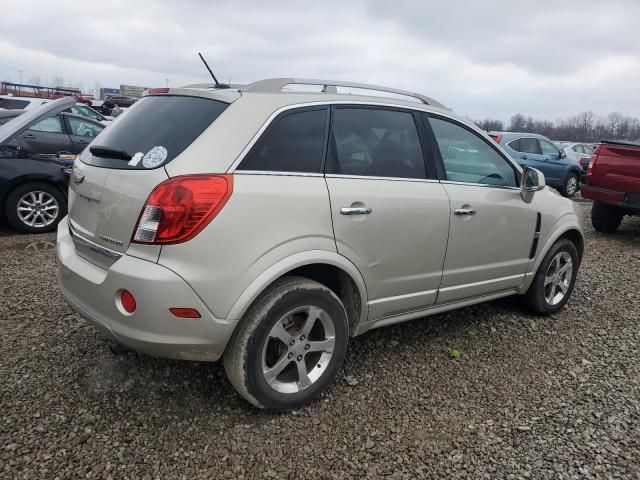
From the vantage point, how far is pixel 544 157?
516 inches

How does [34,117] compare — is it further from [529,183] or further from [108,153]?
[529,183]

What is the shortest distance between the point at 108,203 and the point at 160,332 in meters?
0.71

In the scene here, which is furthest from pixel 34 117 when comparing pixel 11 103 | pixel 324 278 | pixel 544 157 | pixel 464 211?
pixel 11 103

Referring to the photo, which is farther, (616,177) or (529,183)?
(616,177)

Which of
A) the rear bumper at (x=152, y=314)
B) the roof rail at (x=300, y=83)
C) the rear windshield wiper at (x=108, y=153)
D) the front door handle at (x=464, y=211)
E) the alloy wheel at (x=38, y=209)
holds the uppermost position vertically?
the roof rail at (x=300, y=83)

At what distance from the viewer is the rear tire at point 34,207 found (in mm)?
6203

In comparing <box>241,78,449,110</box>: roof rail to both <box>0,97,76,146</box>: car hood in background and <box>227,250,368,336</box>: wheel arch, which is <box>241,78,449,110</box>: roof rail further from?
<box>0,97,76,146</box>: car hood in background

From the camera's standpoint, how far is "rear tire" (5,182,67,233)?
6.20 metres

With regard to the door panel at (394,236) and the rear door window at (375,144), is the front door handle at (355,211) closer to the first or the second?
the door panel at (394,236)

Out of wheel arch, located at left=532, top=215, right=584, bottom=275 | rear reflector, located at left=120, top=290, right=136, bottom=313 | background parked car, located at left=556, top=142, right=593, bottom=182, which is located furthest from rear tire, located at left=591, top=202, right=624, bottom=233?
background parked car, located at left=556, top=142, right=593, bottom=182

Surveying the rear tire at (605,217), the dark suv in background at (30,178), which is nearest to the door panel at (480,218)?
the dark suv in background at (30,178)

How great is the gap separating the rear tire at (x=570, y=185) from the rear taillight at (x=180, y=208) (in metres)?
13.4

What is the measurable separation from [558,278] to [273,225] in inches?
117

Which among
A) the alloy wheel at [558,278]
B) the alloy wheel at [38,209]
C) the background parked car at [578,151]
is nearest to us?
the alloy wheel at [558,278]
